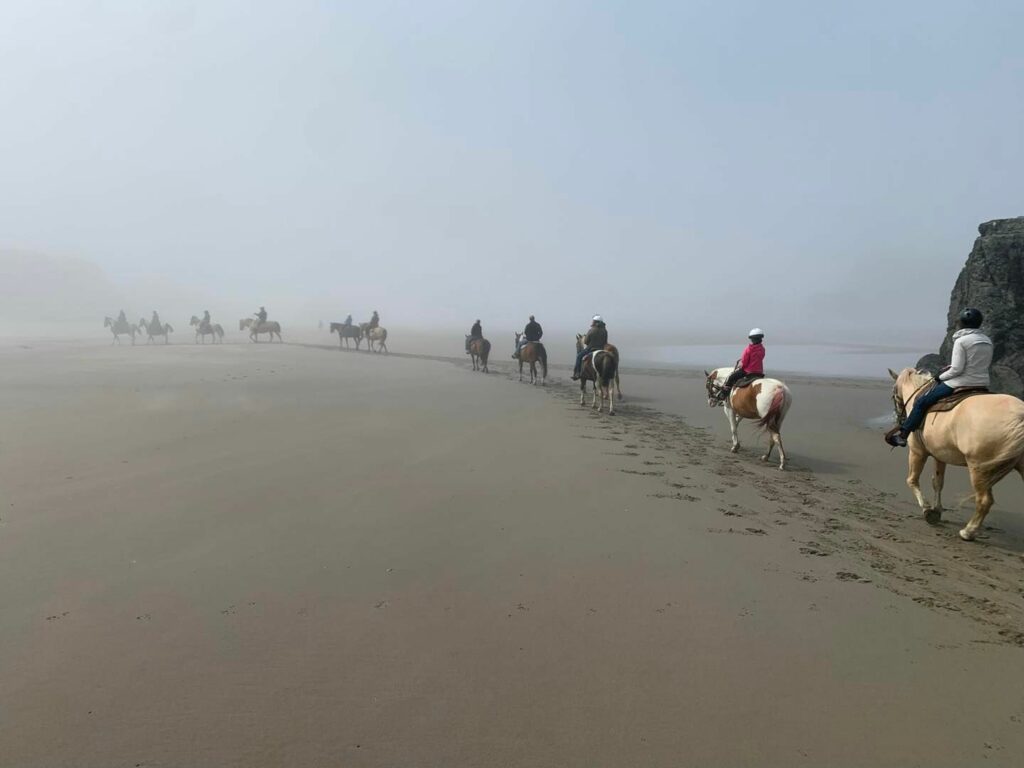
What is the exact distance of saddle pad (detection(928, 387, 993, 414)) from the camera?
20.3 ft

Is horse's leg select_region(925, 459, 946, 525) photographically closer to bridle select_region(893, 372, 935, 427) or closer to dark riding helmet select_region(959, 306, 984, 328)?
bridle select_region(893, 372, 935, 427)

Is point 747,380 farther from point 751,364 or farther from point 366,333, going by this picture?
point 366,333

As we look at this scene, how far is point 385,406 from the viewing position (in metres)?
12.5

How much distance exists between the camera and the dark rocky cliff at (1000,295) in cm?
1173

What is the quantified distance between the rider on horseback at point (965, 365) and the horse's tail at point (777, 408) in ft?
8.07

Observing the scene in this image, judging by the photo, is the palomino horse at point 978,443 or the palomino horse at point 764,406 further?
the palomino horse at point 764,406

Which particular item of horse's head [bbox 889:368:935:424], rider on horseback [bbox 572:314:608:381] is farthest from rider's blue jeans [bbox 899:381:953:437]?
rider on horseback [bbox 572:314:608:381]

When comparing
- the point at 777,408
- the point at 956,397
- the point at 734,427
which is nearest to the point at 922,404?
the point at 956,397

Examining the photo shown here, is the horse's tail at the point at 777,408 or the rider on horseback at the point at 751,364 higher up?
the rider on horseback at the point at 751,364

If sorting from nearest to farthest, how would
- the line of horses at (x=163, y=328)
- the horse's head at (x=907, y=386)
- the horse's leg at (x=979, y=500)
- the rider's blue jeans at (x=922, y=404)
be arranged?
the horse's leg at (x=979, y=500) < the rider's blue jeans at (x=922, y=404) < the horse's head at (x=907, y=386) < the line of horses at (x=163, y=328)

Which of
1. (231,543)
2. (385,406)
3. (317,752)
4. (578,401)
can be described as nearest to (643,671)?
(317,752)

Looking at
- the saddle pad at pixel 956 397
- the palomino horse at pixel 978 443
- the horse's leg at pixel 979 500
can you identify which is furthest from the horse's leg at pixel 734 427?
the horse's leg at pixel 979 500

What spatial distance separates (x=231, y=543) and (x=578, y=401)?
1124cm

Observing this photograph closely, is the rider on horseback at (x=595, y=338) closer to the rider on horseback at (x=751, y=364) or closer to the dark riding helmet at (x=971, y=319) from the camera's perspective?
the rider on horseback at (x=751, y=364)
